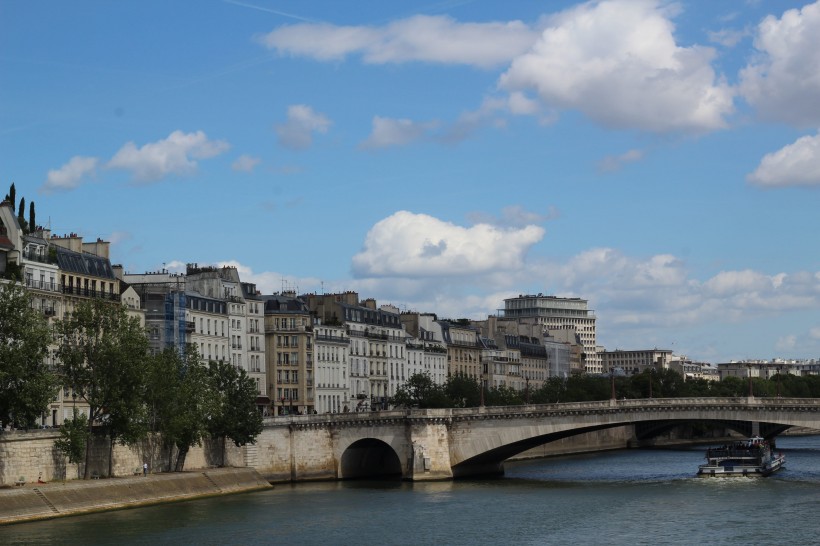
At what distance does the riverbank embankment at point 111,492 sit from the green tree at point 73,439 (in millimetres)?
1530

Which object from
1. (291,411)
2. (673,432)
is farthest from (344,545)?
(673,432)

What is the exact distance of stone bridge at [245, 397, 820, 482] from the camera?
99.9 m

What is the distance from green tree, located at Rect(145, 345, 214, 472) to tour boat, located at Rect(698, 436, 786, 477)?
33569 mm

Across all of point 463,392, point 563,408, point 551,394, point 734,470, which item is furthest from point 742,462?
point 551,394

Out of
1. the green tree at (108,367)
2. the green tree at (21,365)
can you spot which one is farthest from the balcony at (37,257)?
the green tree at (21,365)

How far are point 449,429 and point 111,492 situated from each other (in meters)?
30.2

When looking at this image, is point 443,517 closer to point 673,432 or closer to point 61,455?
point 61,455

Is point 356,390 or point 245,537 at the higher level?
point 356,390

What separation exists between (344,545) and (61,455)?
21.7 meters

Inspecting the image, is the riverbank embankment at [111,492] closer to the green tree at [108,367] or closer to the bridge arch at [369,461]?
the green tree at [108,367]

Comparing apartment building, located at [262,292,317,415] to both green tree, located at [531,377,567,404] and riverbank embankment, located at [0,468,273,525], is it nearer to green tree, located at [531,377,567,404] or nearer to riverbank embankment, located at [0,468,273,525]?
riverbank embankment, located at [0,468,273,525]

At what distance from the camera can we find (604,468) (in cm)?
11706

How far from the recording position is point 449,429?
103 meters

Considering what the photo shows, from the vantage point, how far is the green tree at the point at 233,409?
97500mm
